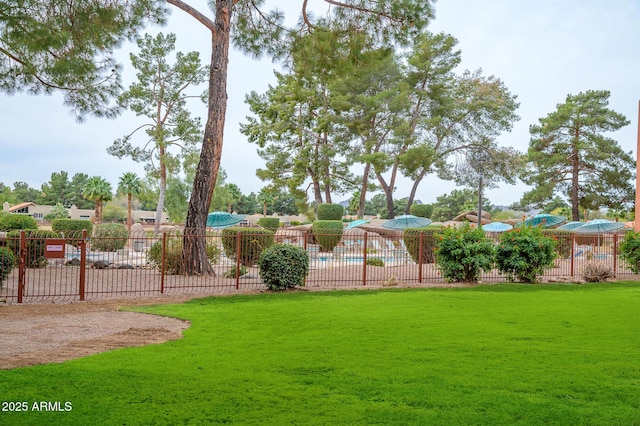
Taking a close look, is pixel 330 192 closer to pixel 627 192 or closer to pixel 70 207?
pixel 627 192

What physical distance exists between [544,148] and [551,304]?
3346 cm

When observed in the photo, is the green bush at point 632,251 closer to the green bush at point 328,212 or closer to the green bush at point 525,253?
the green bush at point 525,253

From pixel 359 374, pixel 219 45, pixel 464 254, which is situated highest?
pixel 219 45

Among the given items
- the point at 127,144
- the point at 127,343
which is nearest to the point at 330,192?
the point at 127,144

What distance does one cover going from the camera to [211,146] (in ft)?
54.1

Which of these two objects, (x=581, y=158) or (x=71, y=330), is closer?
(x=71, y=330)

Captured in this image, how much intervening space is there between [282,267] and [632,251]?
13.0 metres

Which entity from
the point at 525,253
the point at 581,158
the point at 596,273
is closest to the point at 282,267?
the point at 525,253

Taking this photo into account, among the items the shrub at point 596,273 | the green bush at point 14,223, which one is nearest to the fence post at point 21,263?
the green bush at point 14,223

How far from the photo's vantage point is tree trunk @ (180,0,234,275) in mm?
16219

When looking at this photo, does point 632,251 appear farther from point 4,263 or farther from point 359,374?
point 4,263

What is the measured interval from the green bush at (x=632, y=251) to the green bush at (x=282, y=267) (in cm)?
1230

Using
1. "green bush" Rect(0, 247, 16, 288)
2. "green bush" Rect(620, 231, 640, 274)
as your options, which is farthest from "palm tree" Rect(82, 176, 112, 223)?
"green bush" Rect(620, 231, 640, 274)

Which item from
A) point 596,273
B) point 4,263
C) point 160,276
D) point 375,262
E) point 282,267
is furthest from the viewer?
point 375,262
